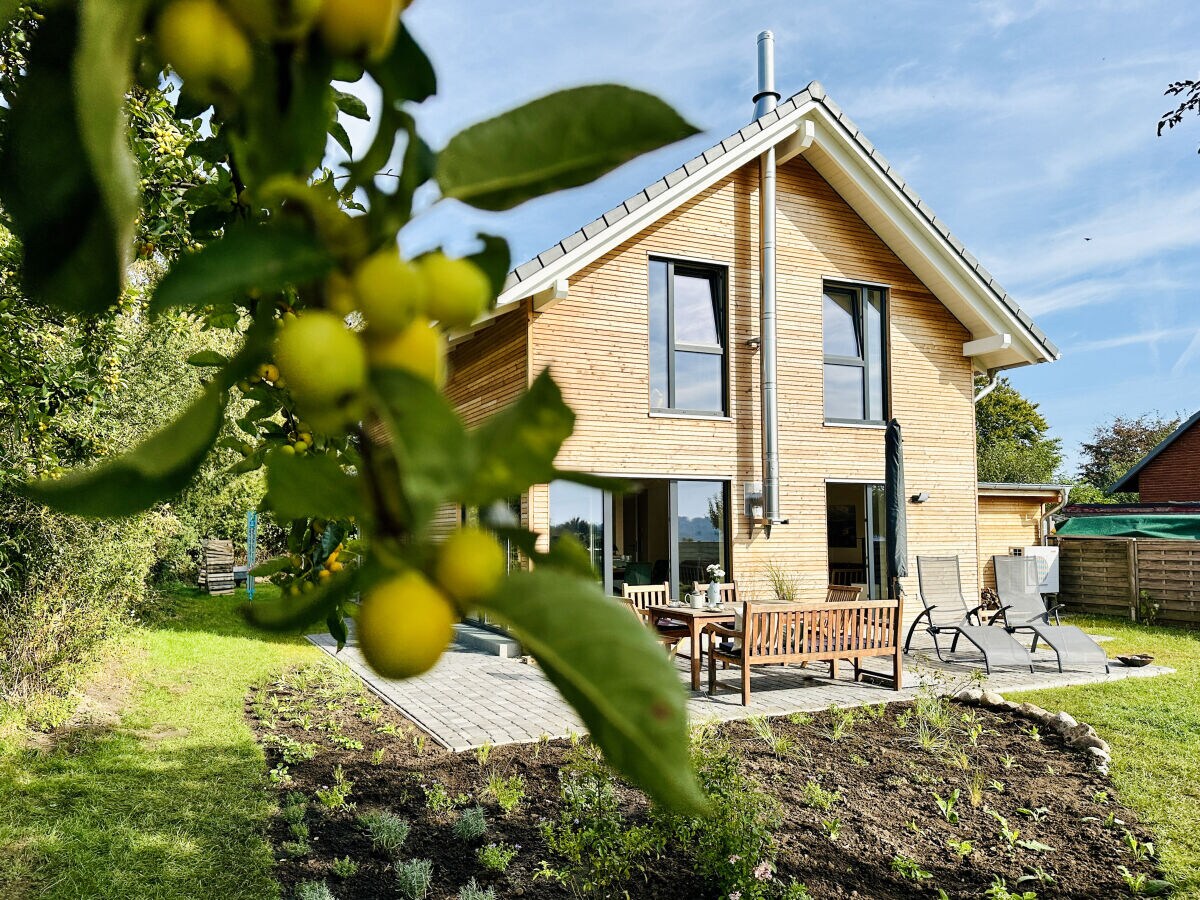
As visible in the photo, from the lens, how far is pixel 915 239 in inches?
497

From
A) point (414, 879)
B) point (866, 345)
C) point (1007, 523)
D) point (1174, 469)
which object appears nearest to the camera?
point (414, 879)

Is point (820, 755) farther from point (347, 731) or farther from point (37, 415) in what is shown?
point (37, 415)

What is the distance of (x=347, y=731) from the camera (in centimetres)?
733

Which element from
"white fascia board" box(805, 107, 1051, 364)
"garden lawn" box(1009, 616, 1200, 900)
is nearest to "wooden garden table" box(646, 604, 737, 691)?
"garden lawn" box(1009, 616, 1200, 900)

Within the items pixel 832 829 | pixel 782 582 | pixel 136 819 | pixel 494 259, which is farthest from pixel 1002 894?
pixel 782 582

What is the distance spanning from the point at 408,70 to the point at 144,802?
259 inches

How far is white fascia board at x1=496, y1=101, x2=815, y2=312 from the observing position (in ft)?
33.4

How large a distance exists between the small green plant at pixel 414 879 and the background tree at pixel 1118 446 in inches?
1718

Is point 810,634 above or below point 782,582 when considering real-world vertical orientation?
below

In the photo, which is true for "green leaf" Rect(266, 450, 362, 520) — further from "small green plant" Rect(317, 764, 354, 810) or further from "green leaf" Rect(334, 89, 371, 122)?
"small green plant" Rect(317, 764, 354, 810)

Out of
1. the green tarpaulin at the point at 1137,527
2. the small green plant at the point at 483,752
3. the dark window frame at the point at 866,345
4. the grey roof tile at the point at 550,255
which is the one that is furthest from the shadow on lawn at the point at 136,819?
the green tarpaulin at the point at 1137,527

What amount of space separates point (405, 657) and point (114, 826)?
6.19 metres

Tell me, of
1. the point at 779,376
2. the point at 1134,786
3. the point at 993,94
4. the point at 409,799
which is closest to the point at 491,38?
the point at 409,799

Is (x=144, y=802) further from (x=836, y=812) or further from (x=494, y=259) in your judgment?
(x=494, y=259)
